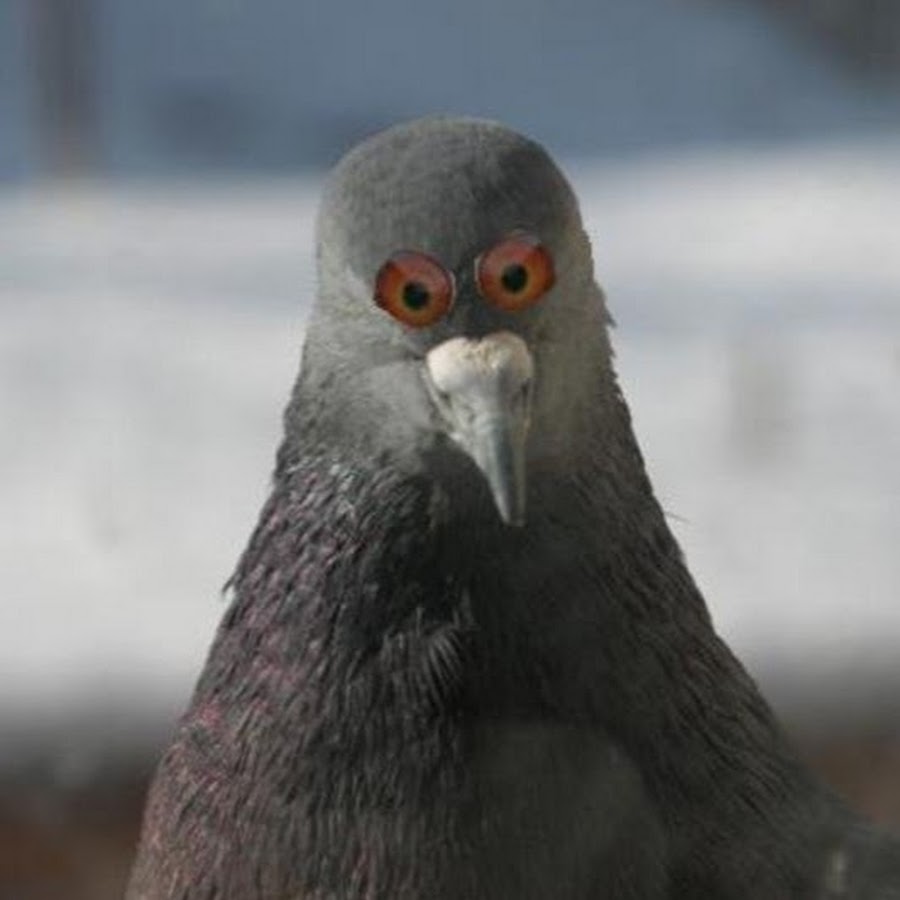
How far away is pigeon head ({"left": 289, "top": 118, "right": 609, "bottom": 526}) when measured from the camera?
3.13 metres

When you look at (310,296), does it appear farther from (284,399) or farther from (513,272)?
(513,272)

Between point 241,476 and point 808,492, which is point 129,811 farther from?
point 808,492

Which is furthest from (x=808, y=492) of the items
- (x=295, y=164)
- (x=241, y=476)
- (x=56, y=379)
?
(x=295, y=164)

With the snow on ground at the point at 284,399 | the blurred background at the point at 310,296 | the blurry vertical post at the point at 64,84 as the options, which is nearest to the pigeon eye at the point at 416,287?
the blurred background at the point at 310,296

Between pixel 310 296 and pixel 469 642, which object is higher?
pixel 469 642

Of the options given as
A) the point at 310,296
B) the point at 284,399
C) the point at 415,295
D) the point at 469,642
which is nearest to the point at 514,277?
the point at 415,295

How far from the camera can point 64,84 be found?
12.2 m

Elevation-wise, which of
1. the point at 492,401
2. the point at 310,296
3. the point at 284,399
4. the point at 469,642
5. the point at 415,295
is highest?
the point at 415,295

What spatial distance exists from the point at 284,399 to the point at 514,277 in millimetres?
5513

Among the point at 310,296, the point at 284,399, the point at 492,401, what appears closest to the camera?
the point at 492,401

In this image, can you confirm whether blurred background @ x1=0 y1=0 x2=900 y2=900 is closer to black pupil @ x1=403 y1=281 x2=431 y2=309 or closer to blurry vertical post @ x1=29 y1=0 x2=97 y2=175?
blurry vertical post @ x1=29 y1=0 x2=97 y2=175

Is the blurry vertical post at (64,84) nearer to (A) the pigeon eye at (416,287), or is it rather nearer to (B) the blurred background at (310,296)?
(B) the blurred background at (310,296)

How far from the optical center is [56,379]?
8.94 meters

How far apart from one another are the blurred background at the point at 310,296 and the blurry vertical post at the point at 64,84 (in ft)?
0.08
